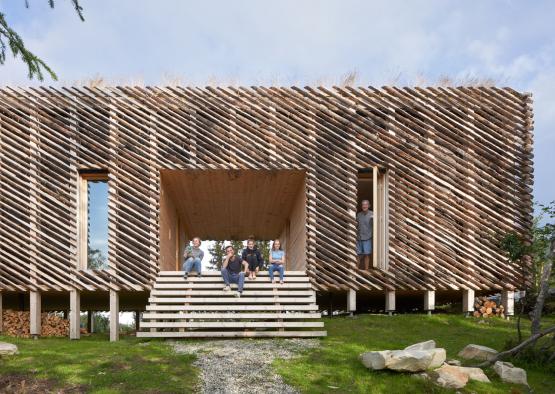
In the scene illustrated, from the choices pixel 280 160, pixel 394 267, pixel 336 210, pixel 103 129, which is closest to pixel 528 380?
→ pixel 394 267

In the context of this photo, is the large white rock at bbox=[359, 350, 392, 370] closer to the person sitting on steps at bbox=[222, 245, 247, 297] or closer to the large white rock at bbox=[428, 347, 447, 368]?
the large white rock at bbox=[428, 347, 447, 368]

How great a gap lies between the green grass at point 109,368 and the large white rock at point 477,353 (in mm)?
3970

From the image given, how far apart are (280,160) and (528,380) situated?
6547 mm

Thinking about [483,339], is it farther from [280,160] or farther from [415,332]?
[280,160]

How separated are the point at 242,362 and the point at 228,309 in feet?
8.74

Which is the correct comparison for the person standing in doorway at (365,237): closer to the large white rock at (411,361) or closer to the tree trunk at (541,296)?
the tree trunk at (541,296)

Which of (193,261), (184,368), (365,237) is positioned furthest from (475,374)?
(193,261)

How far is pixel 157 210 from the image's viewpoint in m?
12.1

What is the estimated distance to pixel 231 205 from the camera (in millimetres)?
16094

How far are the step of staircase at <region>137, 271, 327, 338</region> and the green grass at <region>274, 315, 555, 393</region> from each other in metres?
0.69

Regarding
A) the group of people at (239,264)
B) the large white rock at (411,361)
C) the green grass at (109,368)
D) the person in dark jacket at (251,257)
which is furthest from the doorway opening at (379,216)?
the green grass at (109,368)

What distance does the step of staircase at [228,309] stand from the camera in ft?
32.7

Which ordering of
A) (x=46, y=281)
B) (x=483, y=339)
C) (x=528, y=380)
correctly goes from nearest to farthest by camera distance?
(x=528, y=380) < (x=483, y=339) < (x=46, y=281)

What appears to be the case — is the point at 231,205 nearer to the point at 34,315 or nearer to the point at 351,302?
the point at 351,302
